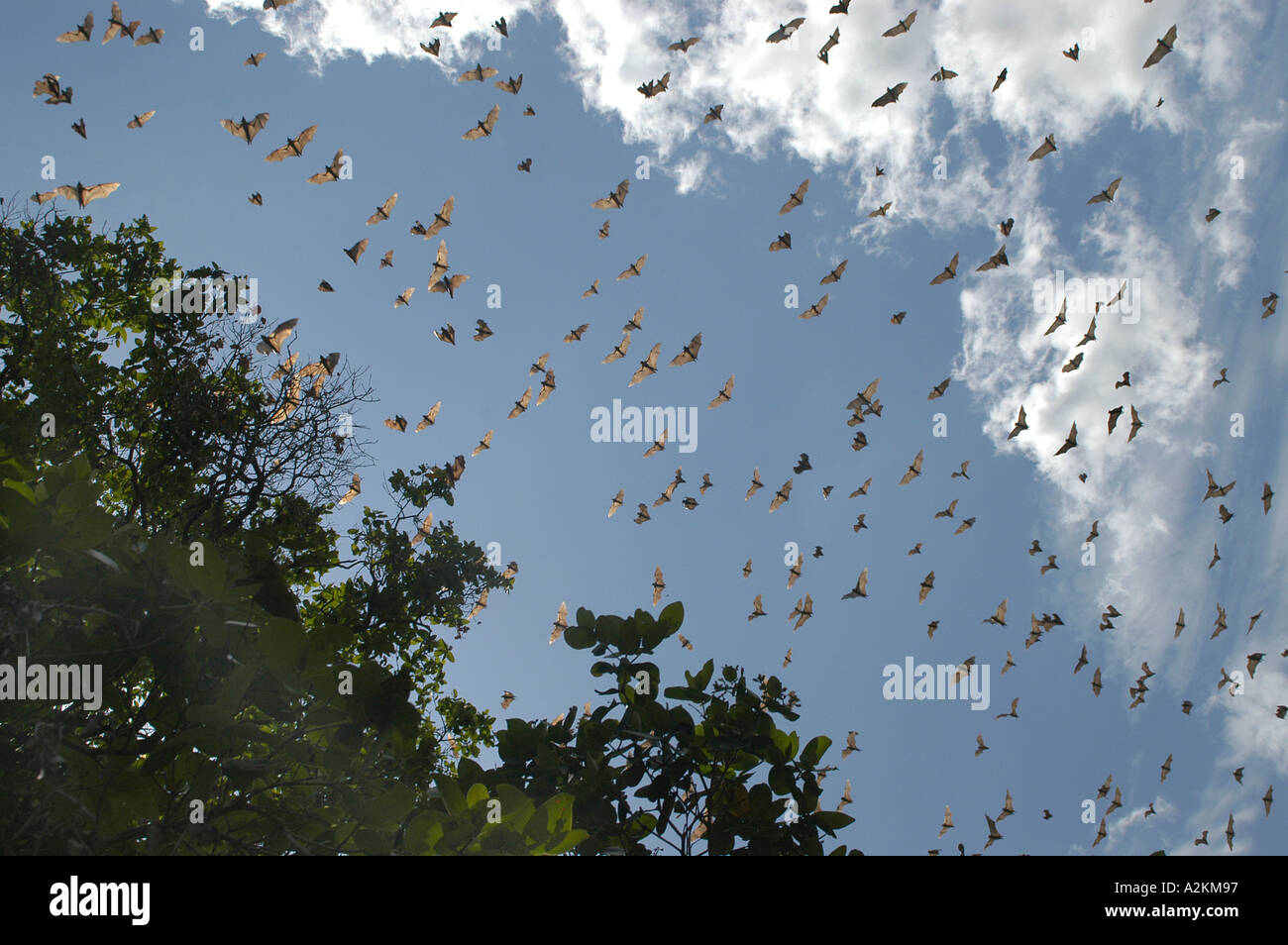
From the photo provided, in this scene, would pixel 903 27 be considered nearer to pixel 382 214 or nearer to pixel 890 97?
pixel 890 97

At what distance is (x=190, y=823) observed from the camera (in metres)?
2.16

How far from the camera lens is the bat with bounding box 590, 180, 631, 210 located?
55.9 feet

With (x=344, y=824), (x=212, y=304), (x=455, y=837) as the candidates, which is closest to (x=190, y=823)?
(x=344, y=824)

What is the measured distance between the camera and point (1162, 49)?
15258mm

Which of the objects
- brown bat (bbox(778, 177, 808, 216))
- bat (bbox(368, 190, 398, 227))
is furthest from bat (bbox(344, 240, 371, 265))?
brown bat (bbox(778, 177, 808, 216))

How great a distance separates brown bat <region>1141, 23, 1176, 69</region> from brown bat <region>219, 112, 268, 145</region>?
19.2 meters

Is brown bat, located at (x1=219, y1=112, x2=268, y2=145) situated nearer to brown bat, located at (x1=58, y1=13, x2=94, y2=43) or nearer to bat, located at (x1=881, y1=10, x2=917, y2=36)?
brown bat, located at (x1=58, y1=13, x2=94, y2=43)

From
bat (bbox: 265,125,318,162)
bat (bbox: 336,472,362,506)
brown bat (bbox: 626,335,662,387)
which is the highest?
bat (bbox: 265,125,318,162)
